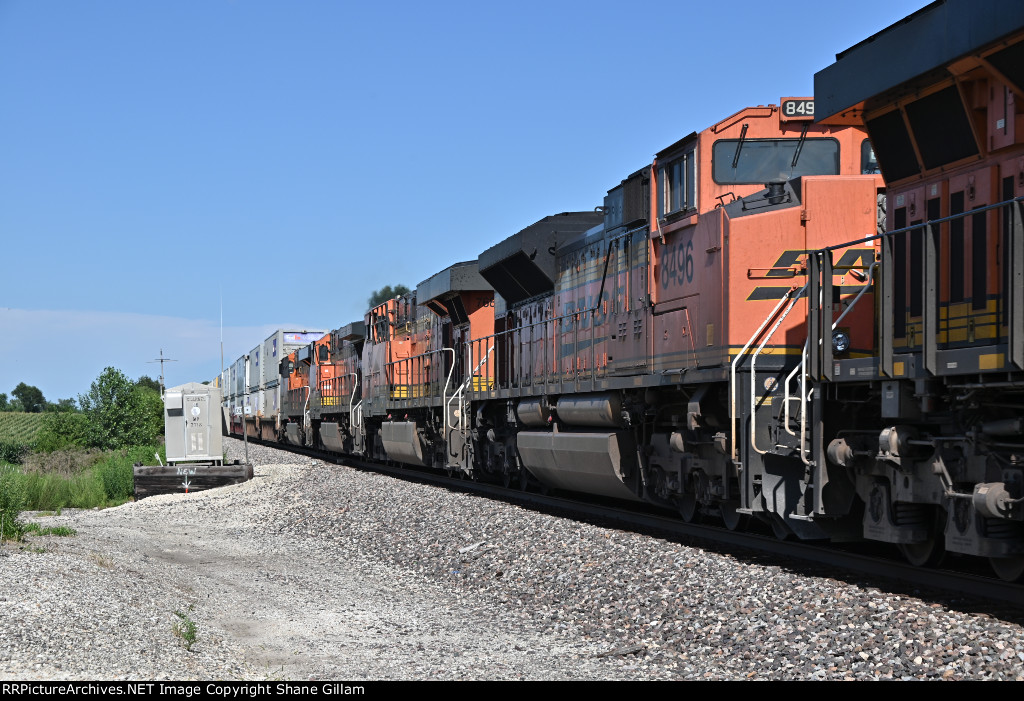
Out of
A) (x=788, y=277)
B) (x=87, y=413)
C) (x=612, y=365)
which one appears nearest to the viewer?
(x=788, y=277)

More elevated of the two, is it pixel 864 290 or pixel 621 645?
pixel 864 290

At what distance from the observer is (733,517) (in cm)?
1036

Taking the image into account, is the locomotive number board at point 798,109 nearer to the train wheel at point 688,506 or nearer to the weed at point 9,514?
the train wheel at point 688,506

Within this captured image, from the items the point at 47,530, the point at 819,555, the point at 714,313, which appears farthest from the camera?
the point at 47,530

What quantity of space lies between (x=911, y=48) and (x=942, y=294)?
1675mm

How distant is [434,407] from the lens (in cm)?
2030

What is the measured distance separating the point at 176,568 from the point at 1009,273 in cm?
785

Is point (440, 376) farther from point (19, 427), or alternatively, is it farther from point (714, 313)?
point (19, 427)

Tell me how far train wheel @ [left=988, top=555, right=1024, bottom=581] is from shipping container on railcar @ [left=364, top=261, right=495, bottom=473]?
10875mm

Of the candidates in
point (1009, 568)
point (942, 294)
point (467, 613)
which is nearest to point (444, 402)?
point (467, 613)

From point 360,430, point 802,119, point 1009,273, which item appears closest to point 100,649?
point 1009,273

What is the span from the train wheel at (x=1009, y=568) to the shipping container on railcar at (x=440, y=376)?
10875mm

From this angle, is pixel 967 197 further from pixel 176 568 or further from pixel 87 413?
pixel 87 413

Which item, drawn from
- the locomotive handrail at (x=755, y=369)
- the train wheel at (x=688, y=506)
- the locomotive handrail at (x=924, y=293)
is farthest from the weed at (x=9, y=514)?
the locomotive handrail at (x=924, y=293)
